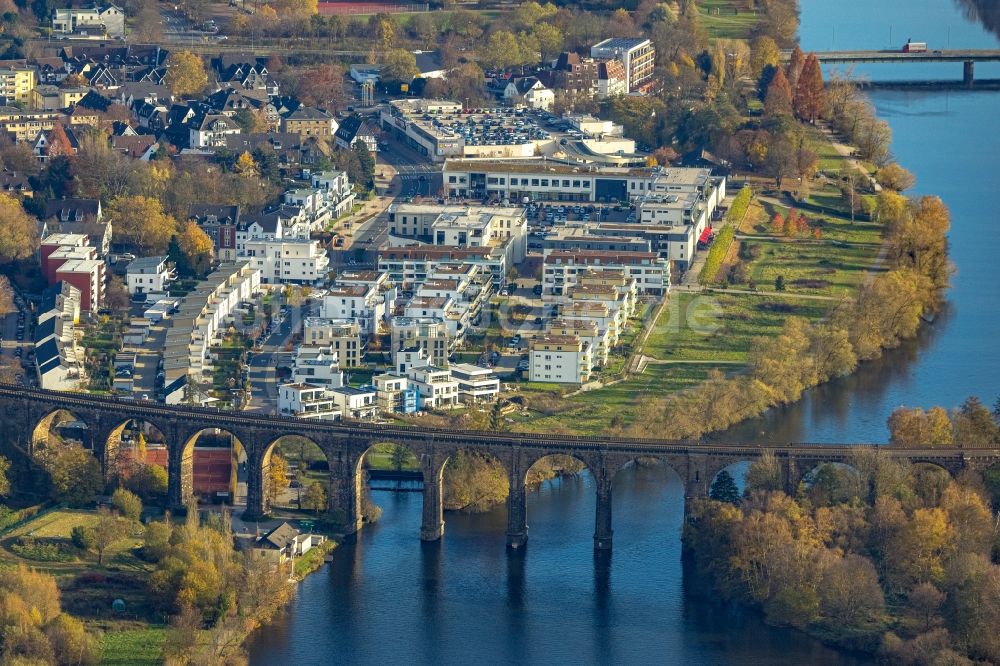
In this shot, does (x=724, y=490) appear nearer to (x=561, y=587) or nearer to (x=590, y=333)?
(x=561, y=587)

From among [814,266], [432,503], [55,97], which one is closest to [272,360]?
[432,503]

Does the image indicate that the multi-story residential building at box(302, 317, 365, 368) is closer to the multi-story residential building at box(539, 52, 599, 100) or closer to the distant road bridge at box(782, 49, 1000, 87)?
the multi-story residential building at box(539, 52, 599, 100)

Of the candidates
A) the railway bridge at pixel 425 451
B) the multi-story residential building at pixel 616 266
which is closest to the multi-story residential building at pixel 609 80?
the multi-story residential building at pixel 616 266

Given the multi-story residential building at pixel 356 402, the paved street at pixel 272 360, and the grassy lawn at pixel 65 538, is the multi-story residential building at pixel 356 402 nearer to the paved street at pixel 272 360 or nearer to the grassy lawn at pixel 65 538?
the paved street at pixel 272 360

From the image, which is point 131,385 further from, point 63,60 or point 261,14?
point 261,14

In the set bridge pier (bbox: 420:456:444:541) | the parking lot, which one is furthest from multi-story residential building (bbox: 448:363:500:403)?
the parking lot

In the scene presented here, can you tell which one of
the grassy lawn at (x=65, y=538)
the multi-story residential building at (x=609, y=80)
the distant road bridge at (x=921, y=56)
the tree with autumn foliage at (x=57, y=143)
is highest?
the distant road bridge at (x=921, y=56)

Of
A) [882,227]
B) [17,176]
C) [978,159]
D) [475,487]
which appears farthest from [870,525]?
[978,159]
